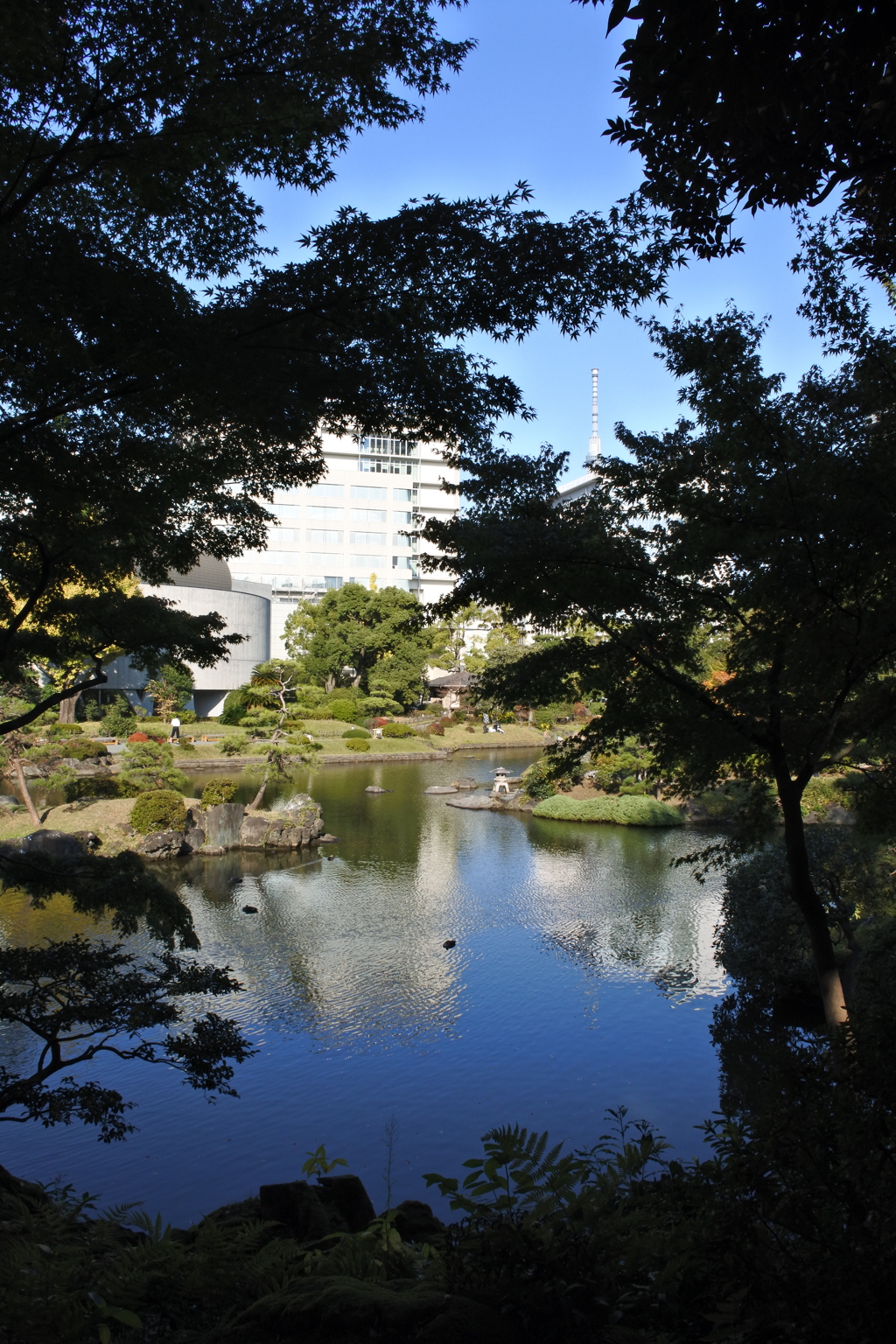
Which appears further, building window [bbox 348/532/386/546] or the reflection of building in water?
building window [bbox 348/532/386/546]

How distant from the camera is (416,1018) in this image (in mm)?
9422

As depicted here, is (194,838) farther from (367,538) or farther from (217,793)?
(367,538)

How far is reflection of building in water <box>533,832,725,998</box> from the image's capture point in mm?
11047

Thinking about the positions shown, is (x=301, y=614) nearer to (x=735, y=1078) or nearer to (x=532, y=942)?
(x=532, y=942)

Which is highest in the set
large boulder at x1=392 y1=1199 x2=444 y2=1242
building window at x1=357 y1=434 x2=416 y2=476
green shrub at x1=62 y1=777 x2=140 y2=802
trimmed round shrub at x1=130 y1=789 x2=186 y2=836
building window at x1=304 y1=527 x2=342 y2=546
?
building window at x1=357 y1=434 x2=416 y2=476

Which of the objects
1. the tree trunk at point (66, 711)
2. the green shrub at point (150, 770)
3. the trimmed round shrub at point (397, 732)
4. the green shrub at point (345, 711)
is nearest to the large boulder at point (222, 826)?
the green shrub at point (150, 770)

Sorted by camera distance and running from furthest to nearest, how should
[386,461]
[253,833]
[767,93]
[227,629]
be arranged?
1. [386,461]
2. [227,629]
3. [253,833]
4. [767,93]

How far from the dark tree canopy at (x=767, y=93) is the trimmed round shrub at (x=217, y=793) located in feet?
54.4

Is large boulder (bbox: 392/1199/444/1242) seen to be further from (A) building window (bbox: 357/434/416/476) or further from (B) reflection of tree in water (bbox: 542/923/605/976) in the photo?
(A) building window (bbox: 357/434/416/476)

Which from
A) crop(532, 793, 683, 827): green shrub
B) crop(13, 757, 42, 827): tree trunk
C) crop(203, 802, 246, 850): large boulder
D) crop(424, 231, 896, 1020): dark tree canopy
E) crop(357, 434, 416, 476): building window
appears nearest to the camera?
crop(424, 231, 896, 1020): dark tree canopy

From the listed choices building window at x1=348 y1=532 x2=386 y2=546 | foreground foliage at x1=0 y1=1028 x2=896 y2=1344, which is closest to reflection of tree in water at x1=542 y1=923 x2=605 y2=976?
foreground foliage at x1=0 y1=1028 x2=896 y2=1344

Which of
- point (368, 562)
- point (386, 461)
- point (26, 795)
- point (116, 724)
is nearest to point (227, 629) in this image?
point (116, 724)

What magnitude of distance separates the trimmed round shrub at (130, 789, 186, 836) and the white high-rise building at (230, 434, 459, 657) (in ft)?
113

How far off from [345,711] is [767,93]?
35594 mm
